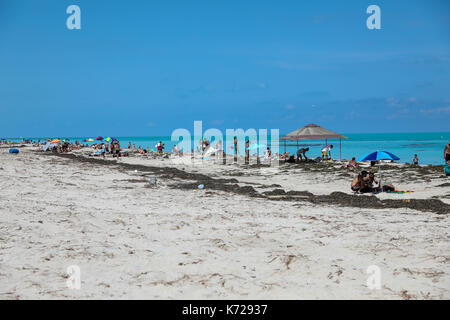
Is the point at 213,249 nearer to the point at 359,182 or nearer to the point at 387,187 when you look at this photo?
the point at 359,182

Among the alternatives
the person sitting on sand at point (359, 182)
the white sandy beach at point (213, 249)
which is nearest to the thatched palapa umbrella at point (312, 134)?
the person sitting on sand at point (359, 182)

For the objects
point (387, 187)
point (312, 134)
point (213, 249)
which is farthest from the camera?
point (312, 134)

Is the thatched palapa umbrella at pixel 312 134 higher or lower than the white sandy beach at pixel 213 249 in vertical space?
higher

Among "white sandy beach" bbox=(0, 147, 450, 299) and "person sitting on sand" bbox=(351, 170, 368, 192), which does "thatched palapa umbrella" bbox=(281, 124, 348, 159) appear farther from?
"white sandy beach" bbox=(0, 147, 450, 299)

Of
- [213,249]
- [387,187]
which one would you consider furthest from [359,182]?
[213,249]

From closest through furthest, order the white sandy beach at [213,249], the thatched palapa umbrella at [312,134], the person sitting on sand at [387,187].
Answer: the white sandy beach at [213,249]
the person sitting on sand at [387,187]
the thatched palapa umbrella at [312,134]

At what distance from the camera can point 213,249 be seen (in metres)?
5.71

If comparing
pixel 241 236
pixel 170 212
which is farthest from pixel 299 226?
pixel 170 212

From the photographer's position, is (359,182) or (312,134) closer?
(359,182)

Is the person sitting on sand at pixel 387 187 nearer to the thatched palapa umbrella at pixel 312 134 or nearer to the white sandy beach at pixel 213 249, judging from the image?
the white sandy beach at pixel 213 249

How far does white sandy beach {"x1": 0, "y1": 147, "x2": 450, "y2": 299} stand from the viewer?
14.2 feet

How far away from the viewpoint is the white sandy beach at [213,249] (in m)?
4.32
